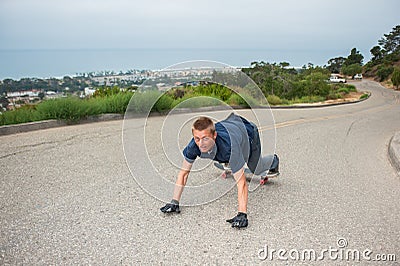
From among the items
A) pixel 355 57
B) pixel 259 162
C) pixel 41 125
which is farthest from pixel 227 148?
pixel 355 57

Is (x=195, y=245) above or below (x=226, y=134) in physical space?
below

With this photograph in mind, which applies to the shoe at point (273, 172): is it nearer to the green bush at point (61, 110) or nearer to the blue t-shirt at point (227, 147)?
the blue t-shirt at point (227, 147)

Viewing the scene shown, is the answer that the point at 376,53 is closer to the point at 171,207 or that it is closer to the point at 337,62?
the point at 337,62

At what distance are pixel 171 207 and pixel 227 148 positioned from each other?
937mm

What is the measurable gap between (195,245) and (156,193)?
1.42m

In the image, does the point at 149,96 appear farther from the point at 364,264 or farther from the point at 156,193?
the point at 364,264

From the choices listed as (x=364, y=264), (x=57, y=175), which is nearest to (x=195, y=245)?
(x=364, y=264)

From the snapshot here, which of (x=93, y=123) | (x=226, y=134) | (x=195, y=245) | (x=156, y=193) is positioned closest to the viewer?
(x=195, y=245)

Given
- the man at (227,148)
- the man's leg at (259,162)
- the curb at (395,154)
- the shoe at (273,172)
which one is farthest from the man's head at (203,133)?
the curb at (395,154)

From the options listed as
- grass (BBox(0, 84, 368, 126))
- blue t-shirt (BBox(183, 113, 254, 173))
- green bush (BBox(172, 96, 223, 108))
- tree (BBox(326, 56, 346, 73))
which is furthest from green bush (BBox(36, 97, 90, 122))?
tree (BBox(326, 56, 346, 73))

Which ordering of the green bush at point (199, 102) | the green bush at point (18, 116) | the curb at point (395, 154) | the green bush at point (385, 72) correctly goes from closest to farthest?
the green bush at point (199, 102) → the curb at point (395, 154) → the green bush at point (18, 116) → the green bush at point (385, 72)

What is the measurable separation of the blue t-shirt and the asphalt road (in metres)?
0.65

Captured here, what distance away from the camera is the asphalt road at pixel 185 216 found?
3.19 meters

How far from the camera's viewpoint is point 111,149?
7156 mm
